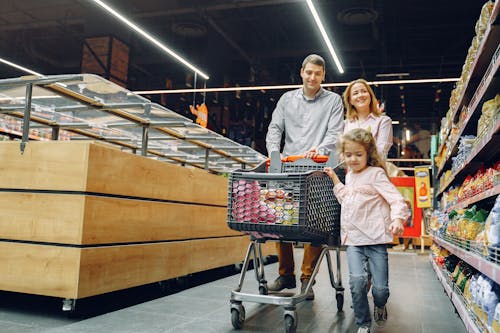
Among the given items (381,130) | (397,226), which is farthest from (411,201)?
(397,226)

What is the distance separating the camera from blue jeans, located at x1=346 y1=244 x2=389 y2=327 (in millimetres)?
2205

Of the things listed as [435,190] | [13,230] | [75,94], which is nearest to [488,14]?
[75,94]

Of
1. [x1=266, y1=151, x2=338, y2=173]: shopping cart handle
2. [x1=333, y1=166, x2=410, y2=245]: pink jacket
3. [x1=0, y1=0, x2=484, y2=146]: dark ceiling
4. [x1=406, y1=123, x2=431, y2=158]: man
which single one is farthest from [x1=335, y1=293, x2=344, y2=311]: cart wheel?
[x1=406, y1=123, x2=431, y2=158]: man

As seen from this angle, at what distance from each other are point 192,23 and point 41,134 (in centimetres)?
549

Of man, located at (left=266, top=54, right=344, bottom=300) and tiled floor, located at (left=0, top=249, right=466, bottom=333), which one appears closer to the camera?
tiled floor, located at (left=0, top=249, right=466, bottom=333)

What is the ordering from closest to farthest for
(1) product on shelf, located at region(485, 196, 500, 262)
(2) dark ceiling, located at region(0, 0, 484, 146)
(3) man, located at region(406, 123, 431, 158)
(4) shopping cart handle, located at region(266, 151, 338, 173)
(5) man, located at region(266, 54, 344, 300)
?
(1) product on shelf, located at region(485, 196, 500, 262) < (4) shopping cart handle, located at region(266, 151, 338, 173) < (5) man, located at region(266, 54, 344, 300) < (2) dark ceiling, located at region(0, 0, 484, 146) < (3) man, located at region(406, 123, 431, 158)

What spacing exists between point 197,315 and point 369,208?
3.97 feet

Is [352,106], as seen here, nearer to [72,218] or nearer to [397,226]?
[397,226]

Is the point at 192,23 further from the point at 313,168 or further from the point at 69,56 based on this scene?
the point at 313,168

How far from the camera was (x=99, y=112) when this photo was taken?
3.98 m

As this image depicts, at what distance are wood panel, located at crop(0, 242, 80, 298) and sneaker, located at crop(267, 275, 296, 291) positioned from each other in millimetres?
1305

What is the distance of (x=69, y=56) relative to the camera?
13891mm

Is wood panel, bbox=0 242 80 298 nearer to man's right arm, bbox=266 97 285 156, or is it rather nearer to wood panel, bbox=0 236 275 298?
wood panel, bbox=0 236 275 298

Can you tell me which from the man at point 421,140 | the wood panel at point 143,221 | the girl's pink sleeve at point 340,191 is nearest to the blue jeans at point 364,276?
the girl's pink sleeve at point 340,191
